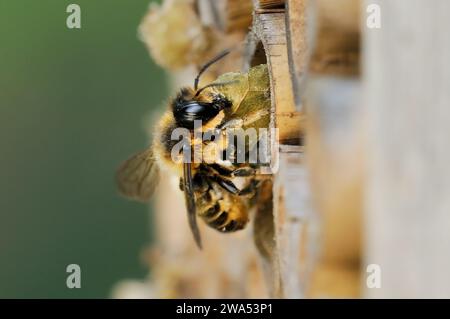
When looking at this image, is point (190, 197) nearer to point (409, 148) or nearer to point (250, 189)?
point (250, 189)

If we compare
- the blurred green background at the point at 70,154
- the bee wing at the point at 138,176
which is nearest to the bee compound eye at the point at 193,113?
the bee wing at the point at 138,176

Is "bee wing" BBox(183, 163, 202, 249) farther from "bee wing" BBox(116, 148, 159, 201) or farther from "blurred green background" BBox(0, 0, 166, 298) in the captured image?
"blurred green background" BBox(0, 0, 166, 298)

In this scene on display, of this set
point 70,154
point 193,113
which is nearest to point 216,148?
point 193,113

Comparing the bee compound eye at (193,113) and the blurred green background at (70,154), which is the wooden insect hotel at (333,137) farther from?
the blurred green background at (70,154)

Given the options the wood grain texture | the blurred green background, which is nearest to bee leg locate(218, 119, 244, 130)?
the wood grain texture

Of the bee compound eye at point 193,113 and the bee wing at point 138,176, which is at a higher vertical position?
the bee compound eye at point 193,113
